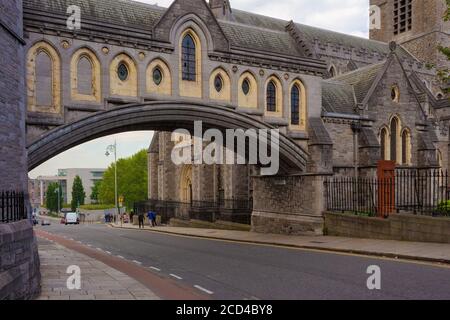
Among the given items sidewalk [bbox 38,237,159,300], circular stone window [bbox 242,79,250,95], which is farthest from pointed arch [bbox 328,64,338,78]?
sidewalk [bbox 38,237,159,300]

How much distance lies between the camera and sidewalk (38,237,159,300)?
9547mm

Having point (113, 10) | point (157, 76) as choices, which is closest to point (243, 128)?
point (157, 76)

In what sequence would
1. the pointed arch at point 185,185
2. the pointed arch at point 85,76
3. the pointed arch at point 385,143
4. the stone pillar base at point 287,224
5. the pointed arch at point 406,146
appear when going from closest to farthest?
1. the pointed arch at point 85,76
2. the stone pillar base at point 287,224
3. the pointed arch at point 385,143
4. the pointed arch at point 406,146
5. the pointed arch at point 185,185

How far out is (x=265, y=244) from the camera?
65.8ft

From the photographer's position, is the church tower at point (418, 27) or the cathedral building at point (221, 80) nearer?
the cathedral building at point (221, 80)

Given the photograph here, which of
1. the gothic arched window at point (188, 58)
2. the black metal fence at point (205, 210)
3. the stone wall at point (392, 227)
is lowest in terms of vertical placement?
the black metal fence at point (205, 210)

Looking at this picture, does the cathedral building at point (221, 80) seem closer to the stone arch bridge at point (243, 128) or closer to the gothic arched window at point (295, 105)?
the gothic arched window at point (295, 105)

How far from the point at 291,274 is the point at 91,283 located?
489 centimetres

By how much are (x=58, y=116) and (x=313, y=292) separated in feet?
35.5

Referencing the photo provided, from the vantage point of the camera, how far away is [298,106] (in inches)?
891

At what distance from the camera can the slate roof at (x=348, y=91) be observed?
24094 mm

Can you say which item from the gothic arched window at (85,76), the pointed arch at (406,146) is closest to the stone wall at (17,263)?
the gothic arched window at (85,76)
